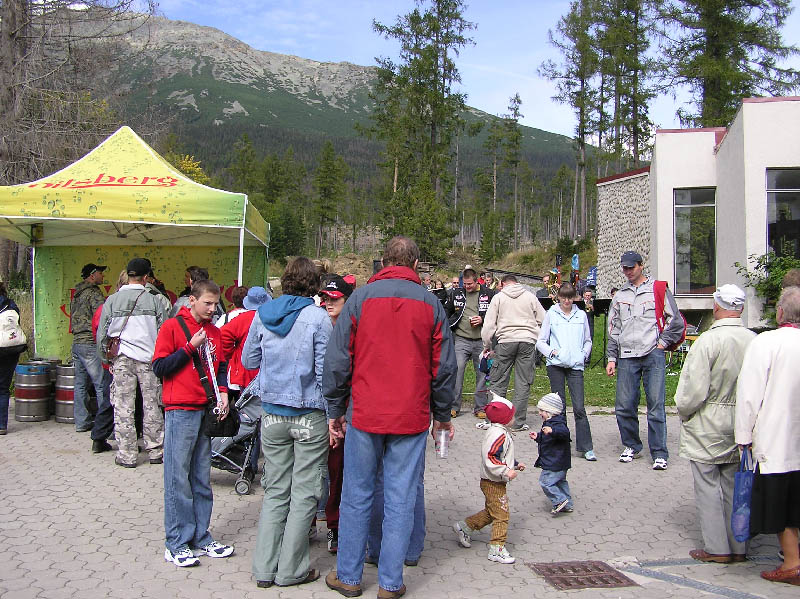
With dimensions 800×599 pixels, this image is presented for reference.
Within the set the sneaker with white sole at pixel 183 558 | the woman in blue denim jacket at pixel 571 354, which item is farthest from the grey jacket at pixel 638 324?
the sneaker with white sole at pixel 183 558

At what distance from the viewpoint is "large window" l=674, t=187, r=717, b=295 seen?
18516 mm

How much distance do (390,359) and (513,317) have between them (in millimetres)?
5139

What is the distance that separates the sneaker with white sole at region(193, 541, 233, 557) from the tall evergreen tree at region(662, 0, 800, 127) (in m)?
28.2

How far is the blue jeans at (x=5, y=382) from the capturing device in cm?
834

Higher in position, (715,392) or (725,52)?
(725,52)

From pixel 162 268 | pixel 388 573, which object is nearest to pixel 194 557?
pixel 388 573

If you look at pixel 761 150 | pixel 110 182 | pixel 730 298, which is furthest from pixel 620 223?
pixel 730 298

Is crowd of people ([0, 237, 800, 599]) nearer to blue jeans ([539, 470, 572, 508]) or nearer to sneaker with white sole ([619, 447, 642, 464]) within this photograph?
blue jeans ([539, 470, 572, 508])

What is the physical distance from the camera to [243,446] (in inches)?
247

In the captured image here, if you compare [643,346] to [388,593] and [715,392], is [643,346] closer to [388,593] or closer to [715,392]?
[715,392]

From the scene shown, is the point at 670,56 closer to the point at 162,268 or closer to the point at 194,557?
the point at 162,268

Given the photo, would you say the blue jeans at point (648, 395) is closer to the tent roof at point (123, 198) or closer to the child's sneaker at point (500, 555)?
the child's sneaker at point (500, 555)

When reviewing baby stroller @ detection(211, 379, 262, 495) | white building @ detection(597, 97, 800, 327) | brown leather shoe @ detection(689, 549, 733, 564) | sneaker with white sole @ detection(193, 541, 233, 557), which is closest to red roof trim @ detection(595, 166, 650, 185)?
white building @ detection(597, 97, 800, 327)

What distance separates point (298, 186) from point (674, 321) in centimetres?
7803
